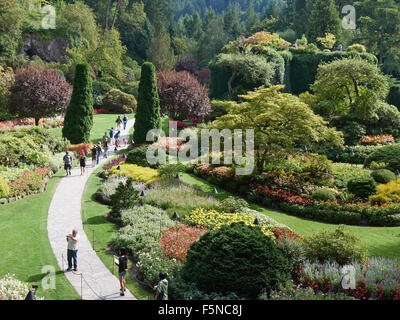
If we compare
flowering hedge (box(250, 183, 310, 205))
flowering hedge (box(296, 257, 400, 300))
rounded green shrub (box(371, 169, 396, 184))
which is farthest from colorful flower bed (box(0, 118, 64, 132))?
flowering hedge (box(296, 257, 400, 300))

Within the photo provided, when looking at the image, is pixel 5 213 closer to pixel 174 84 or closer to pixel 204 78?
pixel 174 84

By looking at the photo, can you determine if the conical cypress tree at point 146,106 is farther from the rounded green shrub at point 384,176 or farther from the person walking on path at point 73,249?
the person walking on path at point 73,249

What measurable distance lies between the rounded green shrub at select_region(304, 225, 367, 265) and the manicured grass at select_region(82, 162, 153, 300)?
15.0 feet

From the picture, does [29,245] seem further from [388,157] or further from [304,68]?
[304,68]

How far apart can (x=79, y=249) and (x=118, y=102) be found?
106 feet

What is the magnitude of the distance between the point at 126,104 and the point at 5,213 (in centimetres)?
2936

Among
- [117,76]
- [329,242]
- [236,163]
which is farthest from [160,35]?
[329,242]

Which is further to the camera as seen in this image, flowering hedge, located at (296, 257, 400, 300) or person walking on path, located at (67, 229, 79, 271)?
person walking on path, located at (67, 229, 79, 271)

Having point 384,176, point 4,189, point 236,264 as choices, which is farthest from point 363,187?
point 4,189

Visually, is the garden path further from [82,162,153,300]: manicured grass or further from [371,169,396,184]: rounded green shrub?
[371,169,396,184]: rounded green shrub

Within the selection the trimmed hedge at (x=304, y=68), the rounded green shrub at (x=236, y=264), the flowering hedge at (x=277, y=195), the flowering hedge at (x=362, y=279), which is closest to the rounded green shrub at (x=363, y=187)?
the flowering hedge at (x=277, y=195)

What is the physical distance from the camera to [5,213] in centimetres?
1502

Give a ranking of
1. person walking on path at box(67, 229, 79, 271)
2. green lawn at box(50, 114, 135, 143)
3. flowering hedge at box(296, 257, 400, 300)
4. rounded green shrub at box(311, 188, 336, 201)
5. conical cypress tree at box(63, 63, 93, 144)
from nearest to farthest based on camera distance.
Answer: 1. flowering hedge at box(296, 257, 400, 300)
2. person walking on path at box(67, 229, 79, 271)
3. rounded green shrub at box(311, 188, 336, 201)
4. conical cypress tree at box(63, 63, 93, 144)
5. green lawn at box(50, 114, 135, 143)

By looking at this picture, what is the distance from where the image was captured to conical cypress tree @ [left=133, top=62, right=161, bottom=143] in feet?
89.2
